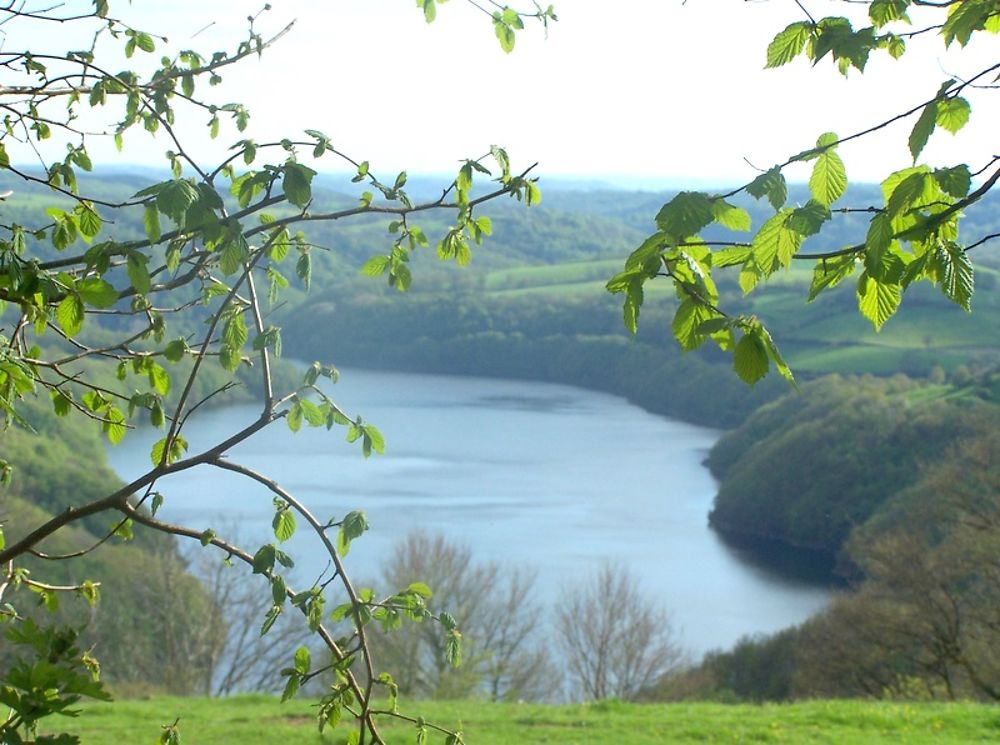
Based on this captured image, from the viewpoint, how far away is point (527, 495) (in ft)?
132

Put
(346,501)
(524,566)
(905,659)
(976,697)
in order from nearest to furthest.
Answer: (976,697) → (905,659) → (524,566) → (346,501)

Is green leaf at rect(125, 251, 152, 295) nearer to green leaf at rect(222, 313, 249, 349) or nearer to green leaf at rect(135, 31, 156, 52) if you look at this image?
green leaf at rect(222, 313, 249, 349)

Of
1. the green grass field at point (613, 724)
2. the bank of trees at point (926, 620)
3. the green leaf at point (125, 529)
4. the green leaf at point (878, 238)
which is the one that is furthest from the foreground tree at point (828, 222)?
the bank of trees at point (926, 620)

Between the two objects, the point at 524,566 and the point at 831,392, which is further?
the point at 831,392

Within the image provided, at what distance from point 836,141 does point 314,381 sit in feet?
3.06

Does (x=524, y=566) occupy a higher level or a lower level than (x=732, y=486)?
lower

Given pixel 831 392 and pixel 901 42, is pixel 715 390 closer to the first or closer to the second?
pixel 831 392

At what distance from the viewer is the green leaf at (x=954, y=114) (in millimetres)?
1499

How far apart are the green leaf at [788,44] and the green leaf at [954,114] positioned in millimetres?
236

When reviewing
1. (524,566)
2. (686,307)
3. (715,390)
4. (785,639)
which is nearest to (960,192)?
(686,307)

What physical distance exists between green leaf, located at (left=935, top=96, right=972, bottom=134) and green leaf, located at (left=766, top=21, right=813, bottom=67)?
0.78 ft

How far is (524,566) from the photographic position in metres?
30.0

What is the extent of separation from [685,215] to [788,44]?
1.55 ft

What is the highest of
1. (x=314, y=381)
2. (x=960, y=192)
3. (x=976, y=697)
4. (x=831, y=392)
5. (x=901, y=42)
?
(x=831, y=392)
